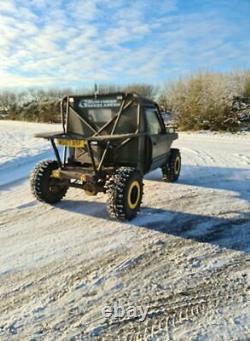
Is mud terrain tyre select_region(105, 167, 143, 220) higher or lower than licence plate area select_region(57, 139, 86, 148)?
lower

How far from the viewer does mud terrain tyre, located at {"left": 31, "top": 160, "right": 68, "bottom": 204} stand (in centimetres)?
563

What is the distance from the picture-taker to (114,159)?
227 inches

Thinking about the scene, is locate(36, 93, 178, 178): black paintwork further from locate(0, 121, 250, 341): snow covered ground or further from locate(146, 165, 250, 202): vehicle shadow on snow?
locate(146, 165, 250, 202): vehicle shadow on snow

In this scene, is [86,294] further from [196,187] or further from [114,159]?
[196,187]

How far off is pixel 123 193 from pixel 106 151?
0.81 metres

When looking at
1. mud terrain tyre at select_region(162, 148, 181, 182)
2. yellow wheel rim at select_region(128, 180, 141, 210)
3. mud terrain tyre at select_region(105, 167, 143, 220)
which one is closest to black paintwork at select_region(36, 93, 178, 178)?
mud terrain tyre at select_region(105, 167, 143, 220)

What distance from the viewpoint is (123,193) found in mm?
4855

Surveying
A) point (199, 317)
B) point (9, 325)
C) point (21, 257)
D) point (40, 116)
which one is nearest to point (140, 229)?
point (21, 257)

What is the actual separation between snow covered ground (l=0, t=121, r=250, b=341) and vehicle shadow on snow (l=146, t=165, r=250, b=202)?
0.22 m

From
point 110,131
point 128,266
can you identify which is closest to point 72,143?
point 110,131

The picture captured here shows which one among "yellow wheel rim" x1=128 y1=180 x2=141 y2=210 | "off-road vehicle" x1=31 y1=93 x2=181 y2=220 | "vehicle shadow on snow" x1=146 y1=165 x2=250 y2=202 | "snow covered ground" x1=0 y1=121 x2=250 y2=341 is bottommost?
"snow covered ground" x1=0 y1=121 x2=250 y2=341

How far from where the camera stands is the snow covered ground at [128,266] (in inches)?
114

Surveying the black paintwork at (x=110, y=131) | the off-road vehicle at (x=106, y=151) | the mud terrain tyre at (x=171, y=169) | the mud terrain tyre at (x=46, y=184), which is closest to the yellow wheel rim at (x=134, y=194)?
the off-road vehicle at (x=106, y=151)

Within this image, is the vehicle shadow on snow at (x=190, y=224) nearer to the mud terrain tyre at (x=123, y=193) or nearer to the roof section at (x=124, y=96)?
the mud terrain tyre at (x=123, y=193)
